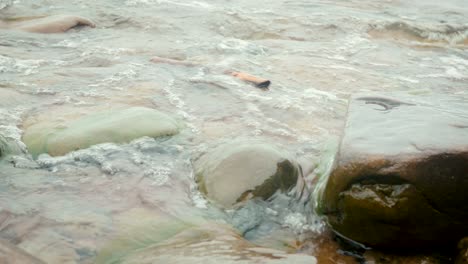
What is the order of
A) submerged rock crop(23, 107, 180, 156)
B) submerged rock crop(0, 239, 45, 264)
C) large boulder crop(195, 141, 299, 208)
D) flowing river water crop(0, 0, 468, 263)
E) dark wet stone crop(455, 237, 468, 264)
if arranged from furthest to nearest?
submerged rock crop(23, 107, 180, 156)
large boulder crop(195, 141, 299, 208)
flowing river water crop(0, 0, 468, 263)
dark wet stone crop(455, 237, 468, 264)
submerged rock crop(0, 239, 45, 264)

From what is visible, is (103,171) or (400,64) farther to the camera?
(400,64)

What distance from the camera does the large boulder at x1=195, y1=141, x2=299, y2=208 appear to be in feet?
11.3

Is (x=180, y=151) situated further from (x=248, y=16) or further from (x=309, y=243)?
(x=248, y=16)

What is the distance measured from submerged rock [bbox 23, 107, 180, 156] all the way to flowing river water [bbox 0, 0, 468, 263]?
0.28 ft

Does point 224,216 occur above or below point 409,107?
below

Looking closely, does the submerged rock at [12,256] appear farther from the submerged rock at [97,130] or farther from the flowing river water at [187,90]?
the submerged rock at [97,130]

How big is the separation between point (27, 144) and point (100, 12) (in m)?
5.40

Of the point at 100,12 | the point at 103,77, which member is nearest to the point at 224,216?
the point at 103,77

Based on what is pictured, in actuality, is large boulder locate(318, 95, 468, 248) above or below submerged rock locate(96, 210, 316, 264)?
above

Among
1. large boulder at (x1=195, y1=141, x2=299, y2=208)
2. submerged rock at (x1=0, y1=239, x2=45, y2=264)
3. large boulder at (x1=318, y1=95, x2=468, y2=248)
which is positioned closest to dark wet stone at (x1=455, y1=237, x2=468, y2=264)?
large boulder at (x1=318, y1=95, x2=468, y2=248)

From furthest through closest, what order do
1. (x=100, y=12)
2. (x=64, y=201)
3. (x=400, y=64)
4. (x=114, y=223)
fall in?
1. (x=100, y=12)
2. (x=400, y=64)
3. (x=64, y=201)
4. (x=114, y=223)

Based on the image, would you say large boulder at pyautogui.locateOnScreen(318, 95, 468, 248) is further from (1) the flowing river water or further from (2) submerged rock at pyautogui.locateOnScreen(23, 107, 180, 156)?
(2) submerged rock at pyautogui.locateOnScreen(23, 107, 180, 156)

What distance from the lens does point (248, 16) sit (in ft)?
30.6

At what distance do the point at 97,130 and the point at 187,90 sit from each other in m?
1.65
